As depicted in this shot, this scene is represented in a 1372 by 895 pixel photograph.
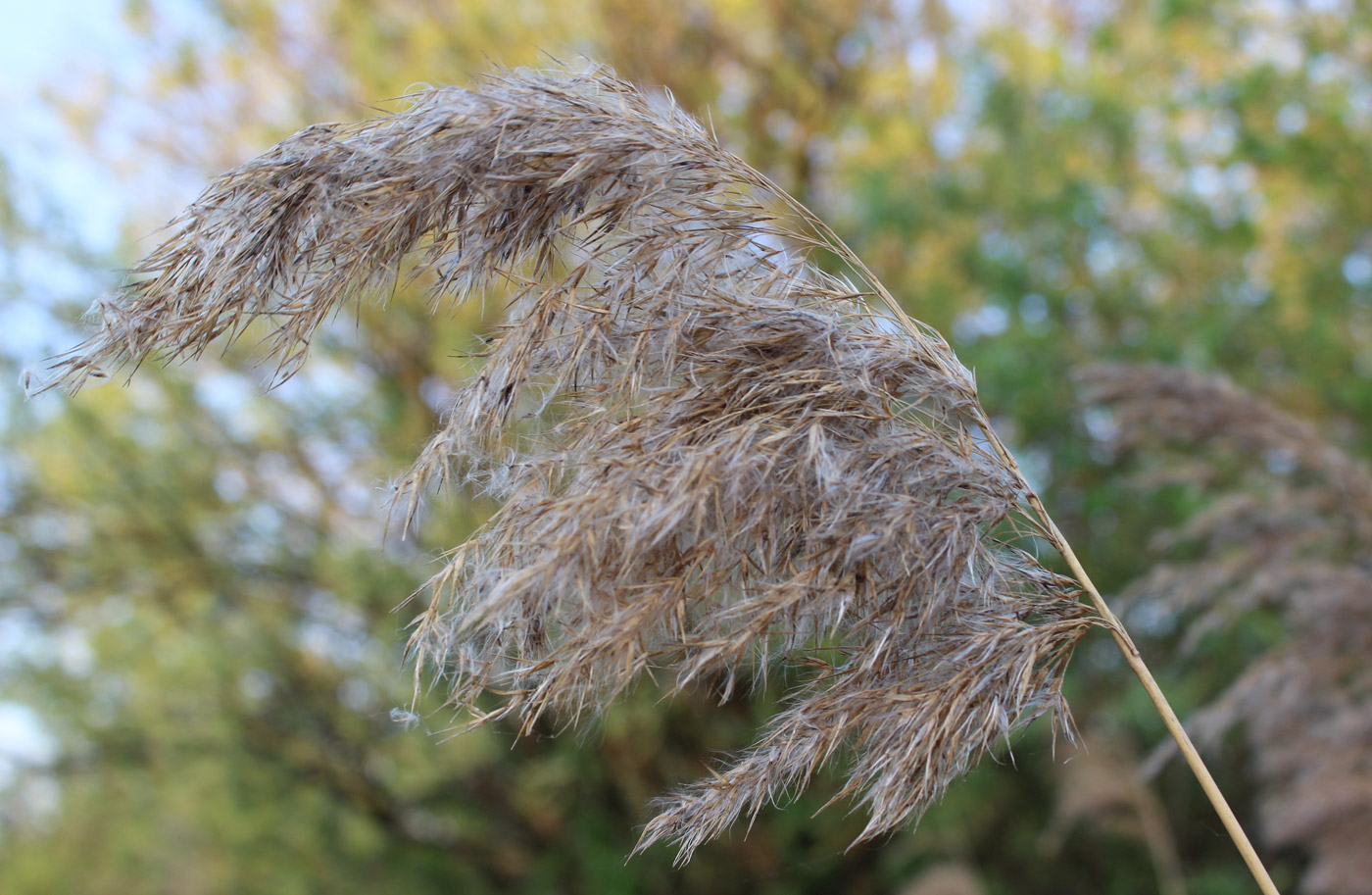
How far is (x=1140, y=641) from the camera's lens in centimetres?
789

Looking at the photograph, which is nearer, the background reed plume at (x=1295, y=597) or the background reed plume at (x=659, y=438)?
the background reed plume at (x=659, y=438)

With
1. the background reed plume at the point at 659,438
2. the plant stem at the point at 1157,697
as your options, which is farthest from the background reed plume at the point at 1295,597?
the background reed plume at the point at 659,438

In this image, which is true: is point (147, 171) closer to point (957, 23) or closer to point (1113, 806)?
point (957, 23)

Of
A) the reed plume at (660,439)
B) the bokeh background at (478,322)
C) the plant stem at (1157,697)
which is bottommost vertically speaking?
the bokeh background at (478,322)

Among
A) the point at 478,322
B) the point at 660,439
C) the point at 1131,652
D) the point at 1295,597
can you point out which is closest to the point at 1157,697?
the point at 1131,652

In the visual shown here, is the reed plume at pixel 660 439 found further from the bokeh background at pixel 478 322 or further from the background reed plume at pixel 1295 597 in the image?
the bokeh background at pixel 478 322

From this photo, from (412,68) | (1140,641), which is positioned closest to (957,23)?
(412,68)

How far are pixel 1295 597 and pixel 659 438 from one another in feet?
11.3

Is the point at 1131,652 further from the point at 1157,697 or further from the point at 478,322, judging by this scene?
the point at 478,322

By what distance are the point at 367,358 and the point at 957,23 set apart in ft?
21.3

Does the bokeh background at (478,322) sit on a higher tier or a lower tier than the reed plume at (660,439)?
lower

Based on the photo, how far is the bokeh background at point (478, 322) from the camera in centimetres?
763

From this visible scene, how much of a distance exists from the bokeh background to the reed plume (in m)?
5.66

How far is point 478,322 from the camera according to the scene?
7746 mm
